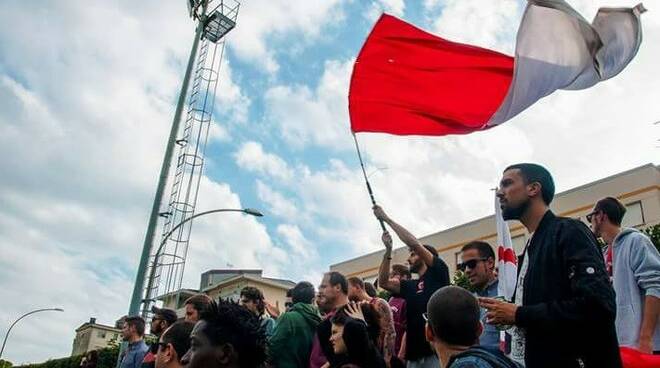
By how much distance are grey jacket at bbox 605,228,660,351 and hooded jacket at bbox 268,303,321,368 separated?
2688 mm

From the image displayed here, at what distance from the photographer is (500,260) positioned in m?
5.14

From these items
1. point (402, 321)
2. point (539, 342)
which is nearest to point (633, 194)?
point (402, 321)

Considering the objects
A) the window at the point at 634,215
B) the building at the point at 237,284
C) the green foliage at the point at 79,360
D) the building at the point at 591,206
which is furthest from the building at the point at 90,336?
the window at the point at 634,215

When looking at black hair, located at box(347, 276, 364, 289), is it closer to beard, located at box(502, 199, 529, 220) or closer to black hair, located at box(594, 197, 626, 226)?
black hair, located at box(594, 197, 626, 226)

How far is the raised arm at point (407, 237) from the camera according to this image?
5492mm

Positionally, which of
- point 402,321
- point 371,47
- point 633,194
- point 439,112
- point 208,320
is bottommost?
point 208,320

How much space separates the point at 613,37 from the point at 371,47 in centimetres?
203

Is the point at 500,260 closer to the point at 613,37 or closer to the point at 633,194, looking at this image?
the point at 613,37

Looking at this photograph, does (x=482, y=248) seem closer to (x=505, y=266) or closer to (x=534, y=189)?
(x=505, y=266)

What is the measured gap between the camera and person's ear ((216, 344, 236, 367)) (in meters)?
3.11

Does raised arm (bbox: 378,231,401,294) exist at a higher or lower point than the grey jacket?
higher

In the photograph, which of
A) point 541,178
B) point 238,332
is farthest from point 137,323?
point 541,178

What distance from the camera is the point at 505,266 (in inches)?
197

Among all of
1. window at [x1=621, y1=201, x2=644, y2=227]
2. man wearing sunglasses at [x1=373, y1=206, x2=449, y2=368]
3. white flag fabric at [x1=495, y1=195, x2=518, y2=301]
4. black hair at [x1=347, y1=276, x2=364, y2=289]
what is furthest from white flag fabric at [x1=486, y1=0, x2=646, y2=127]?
window at [x1=621, y1=201, x2=644, y2=227]
